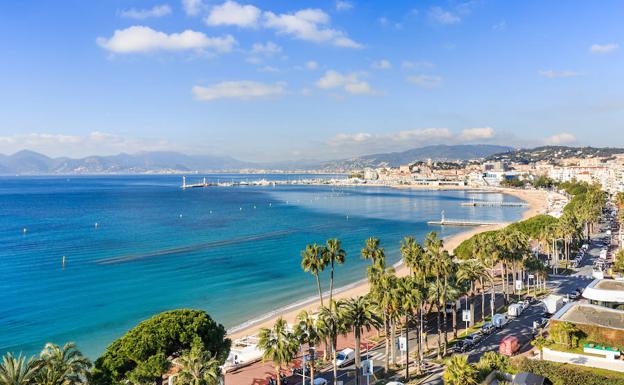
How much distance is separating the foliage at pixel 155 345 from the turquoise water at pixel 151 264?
1362 cm

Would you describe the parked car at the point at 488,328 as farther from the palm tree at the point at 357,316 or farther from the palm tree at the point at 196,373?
the palm tree at the point at 196,373

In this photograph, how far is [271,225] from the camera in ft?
358

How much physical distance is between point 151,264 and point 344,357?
1707 inches

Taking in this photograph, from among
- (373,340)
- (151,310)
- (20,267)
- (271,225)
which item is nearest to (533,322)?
(373,340)

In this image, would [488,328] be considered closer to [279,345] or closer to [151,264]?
[279,345]

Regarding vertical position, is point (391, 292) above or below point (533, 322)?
above

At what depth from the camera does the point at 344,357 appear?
3061 centimetres

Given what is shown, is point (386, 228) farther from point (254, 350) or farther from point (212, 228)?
point (254, 350)

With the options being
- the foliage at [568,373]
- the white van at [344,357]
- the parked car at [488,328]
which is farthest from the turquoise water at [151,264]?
the foliage at [568,373]

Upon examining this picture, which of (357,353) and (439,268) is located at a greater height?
(439,268)

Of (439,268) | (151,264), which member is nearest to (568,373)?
(439,268)

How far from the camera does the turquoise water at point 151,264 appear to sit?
4291cm

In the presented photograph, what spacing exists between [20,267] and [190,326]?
5258 centimetres

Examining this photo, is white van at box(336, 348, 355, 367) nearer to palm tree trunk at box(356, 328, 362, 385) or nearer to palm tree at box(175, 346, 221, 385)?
palm tree trunk at box(356, 328, 362, 385)
